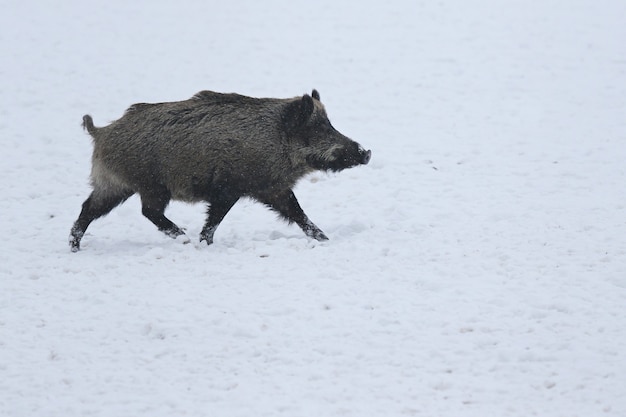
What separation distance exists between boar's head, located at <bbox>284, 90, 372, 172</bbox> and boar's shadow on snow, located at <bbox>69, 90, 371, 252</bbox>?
0.04ft

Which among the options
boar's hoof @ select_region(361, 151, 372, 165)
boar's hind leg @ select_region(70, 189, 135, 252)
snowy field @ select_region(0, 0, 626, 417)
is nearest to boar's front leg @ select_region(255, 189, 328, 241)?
Result: snowy field @ select_region(0, 0, 626, 417)

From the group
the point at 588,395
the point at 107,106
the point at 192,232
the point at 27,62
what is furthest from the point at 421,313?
the point at 27,62

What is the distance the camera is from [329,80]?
54.3ft

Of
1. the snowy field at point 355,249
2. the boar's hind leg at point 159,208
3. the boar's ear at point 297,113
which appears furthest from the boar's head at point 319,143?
the boar's hind leg at point 159,208

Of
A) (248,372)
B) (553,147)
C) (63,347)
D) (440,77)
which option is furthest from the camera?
(440,77)

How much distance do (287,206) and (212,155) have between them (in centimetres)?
101

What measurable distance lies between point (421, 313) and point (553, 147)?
6.62 metres

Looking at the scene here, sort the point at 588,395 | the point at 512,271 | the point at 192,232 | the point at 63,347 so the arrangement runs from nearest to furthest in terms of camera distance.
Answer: the point at 588,395, the point at 63,347, the point at 512,271, the point at 192,232

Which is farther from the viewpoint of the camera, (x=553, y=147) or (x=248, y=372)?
(x=553, y=147)

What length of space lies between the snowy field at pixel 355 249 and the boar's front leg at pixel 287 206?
0.54ft

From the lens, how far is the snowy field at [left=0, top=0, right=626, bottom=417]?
5.86m

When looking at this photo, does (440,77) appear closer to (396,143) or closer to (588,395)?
(396,143)

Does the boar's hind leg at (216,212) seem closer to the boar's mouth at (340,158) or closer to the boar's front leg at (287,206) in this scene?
the boar's front leg at (287,206)

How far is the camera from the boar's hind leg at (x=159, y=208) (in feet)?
29.5
